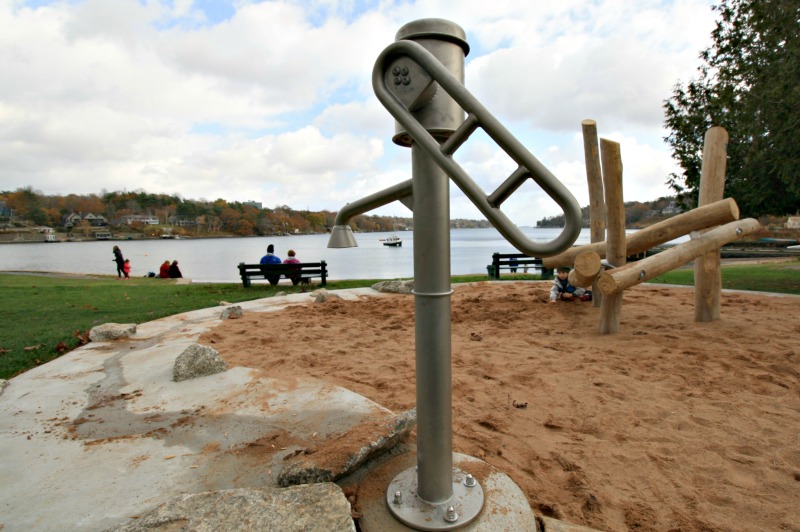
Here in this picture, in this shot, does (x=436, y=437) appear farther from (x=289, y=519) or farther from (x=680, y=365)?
(x=680, y=365)

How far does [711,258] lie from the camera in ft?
17.9

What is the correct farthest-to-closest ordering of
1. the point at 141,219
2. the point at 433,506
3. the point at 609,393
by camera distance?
the point at 141,219 → the point at 609,393 → the point at 433,506

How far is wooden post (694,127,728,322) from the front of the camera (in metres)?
5.39

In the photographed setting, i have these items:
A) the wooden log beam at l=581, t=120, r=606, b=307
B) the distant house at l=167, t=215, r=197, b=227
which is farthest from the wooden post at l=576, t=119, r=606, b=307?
the distant house at l=167, t=215, r=197, b=227

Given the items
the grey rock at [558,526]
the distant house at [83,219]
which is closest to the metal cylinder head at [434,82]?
the grey rock at [558,526]

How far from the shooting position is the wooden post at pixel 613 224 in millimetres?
4965

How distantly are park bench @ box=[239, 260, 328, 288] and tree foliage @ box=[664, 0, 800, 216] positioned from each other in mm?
9544

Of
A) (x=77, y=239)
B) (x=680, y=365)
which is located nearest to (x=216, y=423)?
(x=680, y=365)

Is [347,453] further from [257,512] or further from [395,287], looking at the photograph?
[395,287]

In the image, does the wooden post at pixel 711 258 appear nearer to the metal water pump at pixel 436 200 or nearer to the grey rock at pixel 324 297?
the metal water pump at pixel 436 200

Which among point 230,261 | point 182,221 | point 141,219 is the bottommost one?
point 230,261

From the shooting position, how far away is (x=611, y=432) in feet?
9.15

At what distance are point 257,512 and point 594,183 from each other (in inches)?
232

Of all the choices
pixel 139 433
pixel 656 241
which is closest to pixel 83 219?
pixel 139 433
